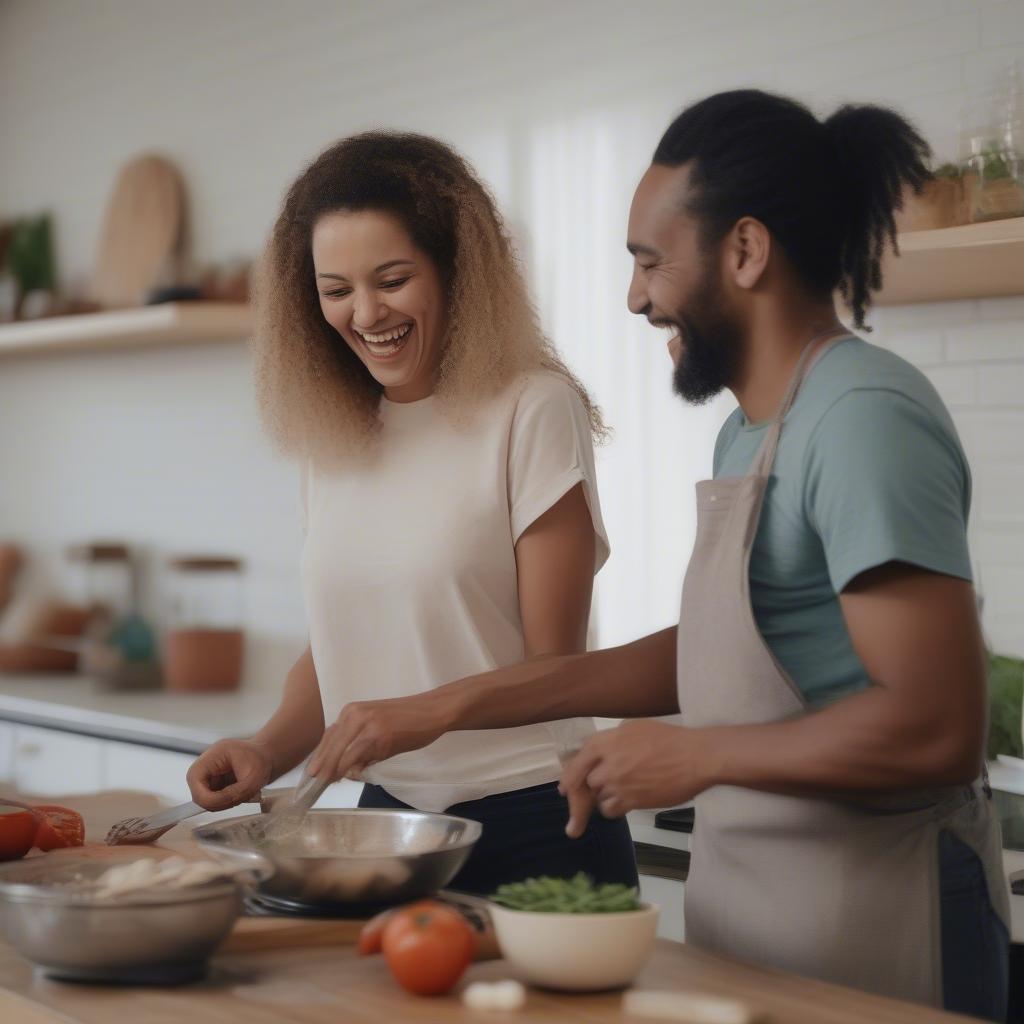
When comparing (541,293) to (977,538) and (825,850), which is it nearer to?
(977,538)

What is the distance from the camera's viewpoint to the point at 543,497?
1.72 m

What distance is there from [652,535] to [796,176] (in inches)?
71.2

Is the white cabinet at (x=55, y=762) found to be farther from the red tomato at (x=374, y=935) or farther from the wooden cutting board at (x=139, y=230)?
the red tomato at (x=374, y=935)

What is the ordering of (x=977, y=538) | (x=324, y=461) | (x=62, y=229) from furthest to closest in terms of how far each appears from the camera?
(x=62, y=229) → (x=977, y=538) → (x=324, y=461)

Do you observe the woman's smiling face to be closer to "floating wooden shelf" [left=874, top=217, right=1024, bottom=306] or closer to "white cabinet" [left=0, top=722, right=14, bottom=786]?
"floating wooden shelf" [left=874, top=217, right=1024, bottom=306]

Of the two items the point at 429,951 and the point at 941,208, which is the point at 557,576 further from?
the point at 941,208

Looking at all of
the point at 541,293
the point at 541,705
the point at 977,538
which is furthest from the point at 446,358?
the point at 541,293

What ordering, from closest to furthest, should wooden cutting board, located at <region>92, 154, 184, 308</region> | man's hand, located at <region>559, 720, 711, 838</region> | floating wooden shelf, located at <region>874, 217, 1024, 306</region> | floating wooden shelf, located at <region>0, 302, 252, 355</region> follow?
man's hand, located at <region>559, 720, 711, 838</region>, floating wooden shelf, located at <region>874, 217, 1024, 306</region>, floating wooden shelf, located at <region>0, 302, 252, 355</region>, wooden cutting board, located at <region>92, 154, 184, 308</region>

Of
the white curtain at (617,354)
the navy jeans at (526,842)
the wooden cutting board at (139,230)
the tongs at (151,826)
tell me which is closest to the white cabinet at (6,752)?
the wooden cutting board at (139,230)

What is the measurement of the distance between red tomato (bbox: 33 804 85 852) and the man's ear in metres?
0.94

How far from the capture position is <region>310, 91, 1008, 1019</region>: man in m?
1.21

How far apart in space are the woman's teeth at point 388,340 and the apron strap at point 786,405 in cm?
59

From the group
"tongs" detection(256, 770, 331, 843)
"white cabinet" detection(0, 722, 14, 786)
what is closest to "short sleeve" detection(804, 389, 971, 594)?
"tongs" detection(256, 770, 331, 843)

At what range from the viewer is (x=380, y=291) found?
180cm
